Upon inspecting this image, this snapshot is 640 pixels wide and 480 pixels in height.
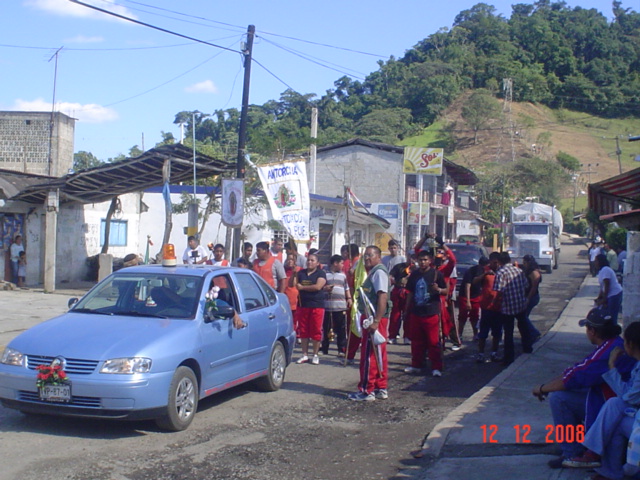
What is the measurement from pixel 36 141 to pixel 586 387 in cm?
3560

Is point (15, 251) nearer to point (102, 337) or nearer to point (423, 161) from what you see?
point (102, 337)

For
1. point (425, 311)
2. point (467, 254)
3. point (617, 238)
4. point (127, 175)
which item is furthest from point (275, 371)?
→ point (617, 238)

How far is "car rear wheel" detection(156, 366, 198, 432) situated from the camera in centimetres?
641

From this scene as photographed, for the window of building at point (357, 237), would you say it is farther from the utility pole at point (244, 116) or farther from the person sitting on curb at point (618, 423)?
the person sitting on curb at point (618, 423)

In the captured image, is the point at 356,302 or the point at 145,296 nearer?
the point at 145,296

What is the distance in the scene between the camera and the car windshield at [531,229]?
36.8 m

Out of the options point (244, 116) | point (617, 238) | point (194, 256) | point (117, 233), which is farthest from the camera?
point (617, 238)

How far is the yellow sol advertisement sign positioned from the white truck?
31.1 feet

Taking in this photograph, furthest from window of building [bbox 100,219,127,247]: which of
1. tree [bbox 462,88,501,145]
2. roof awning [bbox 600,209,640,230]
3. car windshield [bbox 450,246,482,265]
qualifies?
tree [bbox 462,88,501,145]

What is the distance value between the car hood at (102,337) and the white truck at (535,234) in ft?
99.7

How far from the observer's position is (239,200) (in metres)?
15.3

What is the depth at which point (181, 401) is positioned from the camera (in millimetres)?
6629

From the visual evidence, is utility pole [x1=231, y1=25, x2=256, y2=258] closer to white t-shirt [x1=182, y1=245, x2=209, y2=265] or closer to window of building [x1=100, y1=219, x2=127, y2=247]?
white t-shirt [x1=182, y1=245, x2=209, y2=265]
